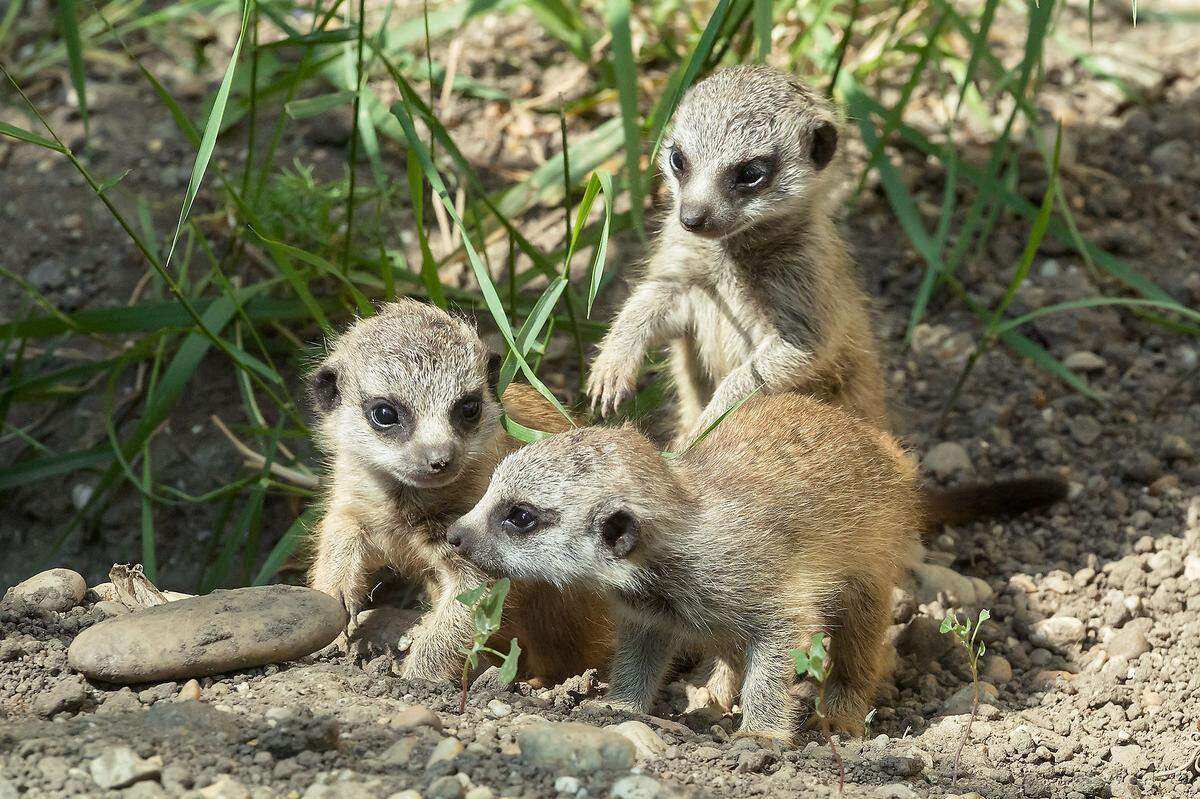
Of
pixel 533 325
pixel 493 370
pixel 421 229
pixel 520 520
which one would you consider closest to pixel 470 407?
pixel 493 370

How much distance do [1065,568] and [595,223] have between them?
7.53ft

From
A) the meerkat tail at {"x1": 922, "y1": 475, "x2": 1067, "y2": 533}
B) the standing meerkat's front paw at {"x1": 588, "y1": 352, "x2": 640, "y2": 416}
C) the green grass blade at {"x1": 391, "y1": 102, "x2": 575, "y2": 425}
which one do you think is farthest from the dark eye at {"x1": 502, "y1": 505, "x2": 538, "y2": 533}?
the meerkat tail at {"x1": 922, "y1": 475, "x2": 1067, "y2": 533}

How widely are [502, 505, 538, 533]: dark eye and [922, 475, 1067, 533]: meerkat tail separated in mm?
1770

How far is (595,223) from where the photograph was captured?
564 cm

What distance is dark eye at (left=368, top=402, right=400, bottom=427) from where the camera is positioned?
4.08 m

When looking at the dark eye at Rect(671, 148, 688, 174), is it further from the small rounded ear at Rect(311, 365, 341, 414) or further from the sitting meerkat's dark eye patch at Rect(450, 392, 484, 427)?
the small rounded ear at Rect(311, 365, 341, 414)

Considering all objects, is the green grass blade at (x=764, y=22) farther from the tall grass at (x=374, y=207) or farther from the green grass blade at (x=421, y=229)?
the green grass blade at (x=421, y=229)

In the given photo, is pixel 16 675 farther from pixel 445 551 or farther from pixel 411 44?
pixel 411 44

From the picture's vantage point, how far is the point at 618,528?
362cm

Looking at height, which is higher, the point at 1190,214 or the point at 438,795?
the point at 438,795

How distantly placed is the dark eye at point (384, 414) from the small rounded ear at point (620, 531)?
837 millimetres

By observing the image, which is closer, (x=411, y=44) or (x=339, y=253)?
(x=339, y=253)

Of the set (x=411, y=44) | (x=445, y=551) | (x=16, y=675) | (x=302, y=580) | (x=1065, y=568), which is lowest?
(x=1065, y=568)

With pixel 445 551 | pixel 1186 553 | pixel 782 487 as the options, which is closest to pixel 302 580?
pixel 445 551
